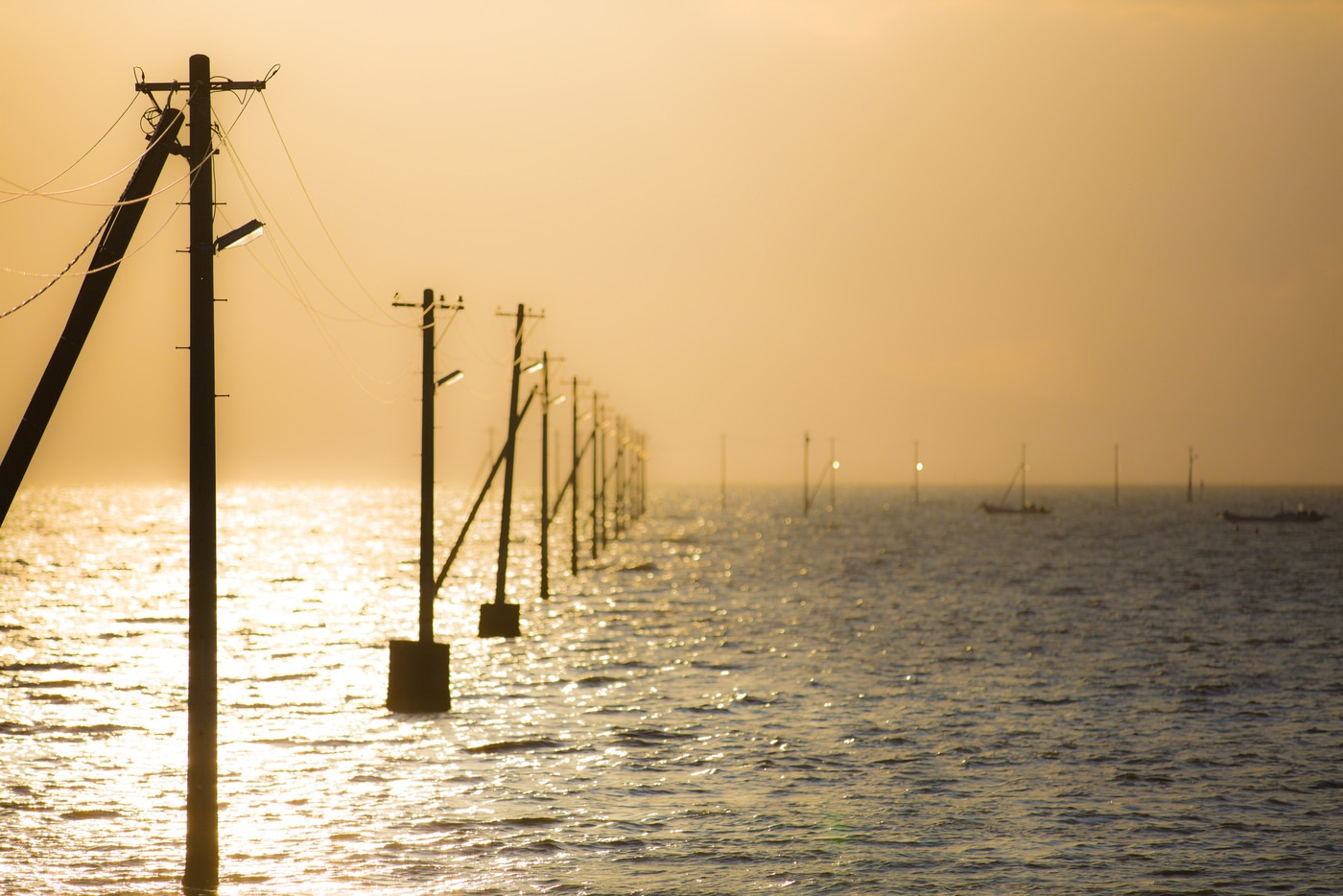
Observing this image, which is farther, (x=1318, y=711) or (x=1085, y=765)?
(x=1318, y=711)

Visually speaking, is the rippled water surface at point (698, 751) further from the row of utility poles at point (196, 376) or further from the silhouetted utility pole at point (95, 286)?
the silhouetted utility pole at point (95, 286)

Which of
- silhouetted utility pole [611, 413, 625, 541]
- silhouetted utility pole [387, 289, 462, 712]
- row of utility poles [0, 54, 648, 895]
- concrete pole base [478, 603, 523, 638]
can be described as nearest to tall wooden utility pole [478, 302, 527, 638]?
concrete pole base [478, 603, 523, 638]

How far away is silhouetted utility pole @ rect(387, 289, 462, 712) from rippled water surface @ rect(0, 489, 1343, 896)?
0.55m

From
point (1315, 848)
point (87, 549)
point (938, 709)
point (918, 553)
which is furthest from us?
point (87, 549)

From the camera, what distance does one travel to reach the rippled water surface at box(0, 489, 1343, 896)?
1516 cm

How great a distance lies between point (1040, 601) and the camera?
5859cm

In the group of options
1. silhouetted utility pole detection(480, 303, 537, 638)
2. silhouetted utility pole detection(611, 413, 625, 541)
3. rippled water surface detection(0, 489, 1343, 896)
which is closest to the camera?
rippled water surface detection(0, 489, 1343, 896)

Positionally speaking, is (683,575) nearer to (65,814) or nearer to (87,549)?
(65,814)

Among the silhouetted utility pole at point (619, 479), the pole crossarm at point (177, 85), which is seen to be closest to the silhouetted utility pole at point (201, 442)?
the pole crossarm at point (177, 85)

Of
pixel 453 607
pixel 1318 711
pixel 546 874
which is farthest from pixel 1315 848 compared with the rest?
pixel 453 607

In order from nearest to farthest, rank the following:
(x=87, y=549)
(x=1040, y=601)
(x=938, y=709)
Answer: (x=938, y=709)
(x=1040, y=601)
(x=87, y=549)

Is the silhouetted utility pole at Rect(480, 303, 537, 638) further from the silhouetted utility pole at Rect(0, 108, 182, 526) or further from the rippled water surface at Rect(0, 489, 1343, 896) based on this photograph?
the silhouetted utility pole at Rect(0, 108, 182, 526)

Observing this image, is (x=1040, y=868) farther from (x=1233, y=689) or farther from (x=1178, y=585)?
(x=1178, y=585)

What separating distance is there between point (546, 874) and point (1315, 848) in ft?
32.4
